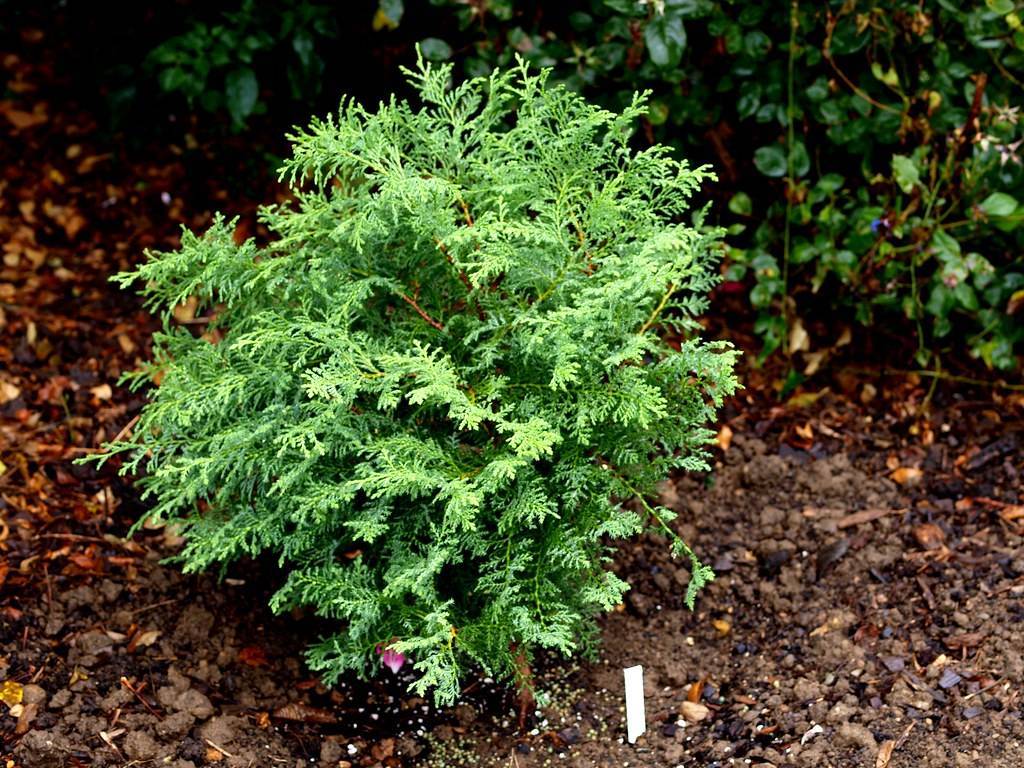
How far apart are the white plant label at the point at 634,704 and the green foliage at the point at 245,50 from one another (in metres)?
2.25

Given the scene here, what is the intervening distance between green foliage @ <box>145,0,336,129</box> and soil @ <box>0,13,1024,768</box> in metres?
0.78

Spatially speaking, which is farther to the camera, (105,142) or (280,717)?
(105,142)

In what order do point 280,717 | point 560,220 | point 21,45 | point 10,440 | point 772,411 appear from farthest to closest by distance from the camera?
point 21,45
point 772,411
point 10,440
point 280,717
point 560,220

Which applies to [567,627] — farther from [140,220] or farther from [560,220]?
[140,220]

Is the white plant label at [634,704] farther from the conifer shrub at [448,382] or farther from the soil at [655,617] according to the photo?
the conifer shrub at [448,382]

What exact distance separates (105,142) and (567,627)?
300 cm

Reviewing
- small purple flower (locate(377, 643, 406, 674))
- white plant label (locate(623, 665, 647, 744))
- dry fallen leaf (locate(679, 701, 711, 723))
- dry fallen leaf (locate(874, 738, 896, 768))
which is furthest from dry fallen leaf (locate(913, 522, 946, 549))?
small purple flower (locate(377, 643, 406, 674))

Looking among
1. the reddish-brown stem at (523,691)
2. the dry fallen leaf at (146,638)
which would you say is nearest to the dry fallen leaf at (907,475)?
the reddish-brown stem at (523,691)

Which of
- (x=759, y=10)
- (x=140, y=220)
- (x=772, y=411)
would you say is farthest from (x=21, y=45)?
(x=772, y=411)

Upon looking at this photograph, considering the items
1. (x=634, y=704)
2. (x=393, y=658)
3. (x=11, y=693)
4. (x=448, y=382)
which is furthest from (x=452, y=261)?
(x=11, y=693)

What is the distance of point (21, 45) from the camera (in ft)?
15.6

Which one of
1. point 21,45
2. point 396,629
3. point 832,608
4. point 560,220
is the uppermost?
point 21,45

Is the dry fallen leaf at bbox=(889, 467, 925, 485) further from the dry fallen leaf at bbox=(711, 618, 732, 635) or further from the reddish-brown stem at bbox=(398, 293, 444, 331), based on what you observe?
the reddish-brown stem at bbox=(398, 293, 444, 331)

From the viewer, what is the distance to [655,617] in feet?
10.2
